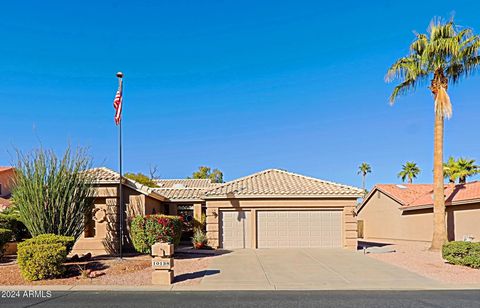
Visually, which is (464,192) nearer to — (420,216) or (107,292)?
(420,216)

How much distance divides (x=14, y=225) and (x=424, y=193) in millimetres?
26958

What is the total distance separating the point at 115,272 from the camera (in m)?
13.3

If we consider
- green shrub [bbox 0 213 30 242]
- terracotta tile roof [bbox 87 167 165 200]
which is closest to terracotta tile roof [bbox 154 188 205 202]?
terracotta tile roof [bbox 87 167 165 200]

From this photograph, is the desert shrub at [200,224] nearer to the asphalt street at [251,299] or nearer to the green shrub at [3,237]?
the green shrub at [3,237]

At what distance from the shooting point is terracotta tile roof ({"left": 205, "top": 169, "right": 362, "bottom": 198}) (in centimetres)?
2164

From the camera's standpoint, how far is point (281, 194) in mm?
21594

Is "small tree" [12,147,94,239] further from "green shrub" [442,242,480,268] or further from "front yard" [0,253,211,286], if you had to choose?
"green shrub" [442,242,480,268]

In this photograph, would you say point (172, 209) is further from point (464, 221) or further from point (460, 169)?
point (460, 169)

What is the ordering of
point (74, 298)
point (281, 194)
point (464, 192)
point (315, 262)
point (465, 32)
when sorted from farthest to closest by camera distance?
point (464, 192) → point (281, 194) → point (465, 32) → point (315, 262) → point (74, 298)

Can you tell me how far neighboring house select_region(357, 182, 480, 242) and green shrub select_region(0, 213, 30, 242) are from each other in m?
22.8

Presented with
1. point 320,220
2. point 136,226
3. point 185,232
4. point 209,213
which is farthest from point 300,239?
point 136,226

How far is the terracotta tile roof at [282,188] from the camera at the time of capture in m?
21.6

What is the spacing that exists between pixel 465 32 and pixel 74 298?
1960cm

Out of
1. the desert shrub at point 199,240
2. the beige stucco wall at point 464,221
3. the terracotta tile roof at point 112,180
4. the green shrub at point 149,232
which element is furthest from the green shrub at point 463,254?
the terracotta tile roof at point 112,180
